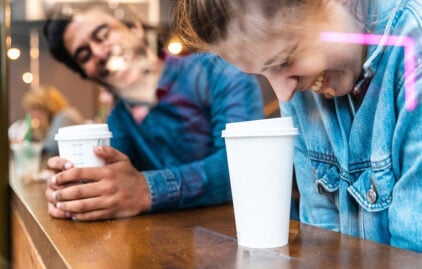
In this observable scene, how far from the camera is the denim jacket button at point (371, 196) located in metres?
0.95

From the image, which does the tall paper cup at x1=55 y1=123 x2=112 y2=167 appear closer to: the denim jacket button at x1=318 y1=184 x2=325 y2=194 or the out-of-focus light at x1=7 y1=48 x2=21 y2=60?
the denim jacket button at x1=318 y1=184 x2=325 y2=194

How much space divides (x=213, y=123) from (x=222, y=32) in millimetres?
539

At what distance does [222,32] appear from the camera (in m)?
1.00

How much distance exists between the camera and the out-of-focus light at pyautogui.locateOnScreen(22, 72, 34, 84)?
2.24 m

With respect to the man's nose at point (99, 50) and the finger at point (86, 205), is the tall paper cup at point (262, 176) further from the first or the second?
the man's nose at point (99, 50)

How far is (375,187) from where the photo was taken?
941mm

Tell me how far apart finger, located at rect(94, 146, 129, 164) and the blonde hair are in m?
1.14

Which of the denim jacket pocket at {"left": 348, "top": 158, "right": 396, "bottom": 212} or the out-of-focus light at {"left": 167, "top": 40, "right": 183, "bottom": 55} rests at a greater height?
the out-of-focus light at {"left": 167, "top": 40, "right": 183, "bottom": 55}

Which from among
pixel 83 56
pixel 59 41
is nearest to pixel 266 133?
pixel 83 56

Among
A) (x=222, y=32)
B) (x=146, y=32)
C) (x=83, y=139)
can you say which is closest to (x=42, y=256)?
(x=83, y=139)

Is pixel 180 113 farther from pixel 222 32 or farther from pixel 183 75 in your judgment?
pixel 222 32

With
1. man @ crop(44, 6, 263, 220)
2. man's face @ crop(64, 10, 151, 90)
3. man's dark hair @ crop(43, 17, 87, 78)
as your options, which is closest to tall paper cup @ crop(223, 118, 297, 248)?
man @ crop(44, 6, 263, 220)

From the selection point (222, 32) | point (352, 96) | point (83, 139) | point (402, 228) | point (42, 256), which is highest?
point (222, 32)

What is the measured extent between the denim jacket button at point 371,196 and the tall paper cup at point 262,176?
6.9 inches
